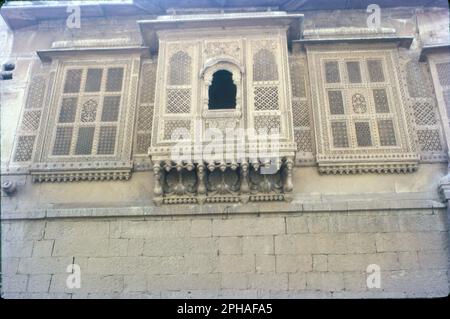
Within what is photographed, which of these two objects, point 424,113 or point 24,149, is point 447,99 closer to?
point 424,113

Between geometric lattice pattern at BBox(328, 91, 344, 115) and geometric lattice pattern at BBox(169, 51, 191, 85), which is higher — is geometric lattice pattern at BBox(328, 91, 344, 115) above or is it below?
below

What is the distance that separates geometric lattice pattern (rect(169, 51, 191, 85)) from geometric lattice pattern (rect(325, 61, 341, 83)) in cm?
228

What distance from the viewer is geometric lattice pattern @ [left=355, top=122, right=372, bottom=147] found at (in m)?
7.39

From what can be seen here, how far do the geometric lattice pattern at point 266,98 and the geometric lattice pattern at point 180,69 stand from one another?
42.8 inches

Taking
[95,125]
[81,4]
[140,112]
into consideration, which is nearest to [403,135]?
[140,112]

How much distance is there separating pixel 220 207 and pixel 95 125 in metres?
2.41

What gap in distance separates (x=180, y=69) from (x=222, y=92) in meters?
1.24

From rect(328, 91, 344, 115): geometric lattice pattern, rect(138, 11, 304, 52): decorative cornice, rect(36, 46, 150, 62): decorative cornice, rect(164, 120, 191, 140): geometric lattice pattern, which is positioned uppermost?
rect(138, 11, 304, 52): decorative cornice

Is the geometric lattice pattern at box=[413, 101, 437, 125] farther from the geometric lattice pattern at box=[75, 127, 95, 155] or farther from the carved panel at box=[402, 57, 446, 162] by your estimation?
the geometric lattice pattern at box=[75, 127, 95, 155]

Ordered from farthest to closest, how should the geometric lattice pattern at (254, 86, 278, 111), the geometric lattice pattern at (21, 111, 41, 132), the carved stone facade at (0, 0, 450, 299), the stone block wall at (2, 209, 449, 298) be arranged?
the geometric lattice pattern at (21, 111, 41, 132)
the geometric lattice pattern at (254, 86, 278, 111)
the carved stone facade at (0, 0, 450, 299)
the stone block wall at (2, 209, 449, 298)

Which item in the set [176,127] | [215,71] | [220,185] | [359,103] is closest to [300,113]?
[359,103]

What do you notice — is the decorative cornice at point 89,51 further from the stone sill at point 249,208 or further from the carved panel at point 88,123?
the stone sill at point 249,208

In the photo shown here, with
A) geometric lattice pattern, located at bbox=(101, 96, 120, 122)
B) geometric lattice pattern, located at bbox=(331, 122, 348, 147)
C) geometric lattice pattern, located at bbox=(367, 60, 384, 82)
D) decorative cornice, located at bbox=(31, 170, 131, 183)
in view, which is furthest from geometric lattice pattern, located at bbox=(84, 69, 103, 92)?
geometric lattice pattern, located at bbox=(367, 60, 384, 82)

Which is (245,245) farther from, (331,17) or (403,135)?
(331,17)
